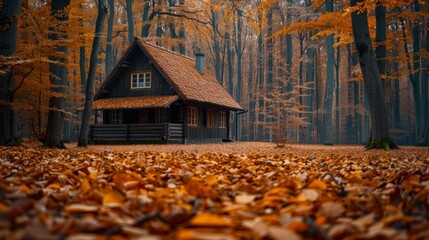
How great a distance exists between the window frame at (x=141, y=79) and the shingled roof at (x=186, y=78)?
1337mm

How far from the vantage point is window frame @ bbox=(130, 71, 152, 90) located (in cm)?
2278

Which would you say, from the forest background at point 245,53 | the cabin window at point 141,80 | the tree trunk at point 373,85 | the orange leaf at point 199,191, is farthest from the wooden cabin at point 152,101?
the orange leaf at point 199,191

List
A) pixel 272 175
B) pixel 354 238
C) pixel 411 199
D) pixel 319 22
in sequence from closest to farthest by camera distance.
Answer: pixel 354 238, pixel 411 199, pixel 272 175, pixel 319 22

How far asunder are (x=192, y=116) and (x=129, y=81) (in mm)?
4796

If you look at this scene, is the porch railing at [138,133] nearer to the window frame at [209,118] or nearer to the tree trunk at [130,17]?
the window frame at [209,118]

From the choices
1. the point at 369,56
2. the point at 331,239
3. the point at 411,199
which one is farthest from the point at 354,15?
the point at 331,239

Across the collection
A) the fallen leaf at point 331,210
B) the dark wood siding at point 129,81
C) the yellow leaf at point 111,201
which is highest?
the dark wood siding at point 129,81

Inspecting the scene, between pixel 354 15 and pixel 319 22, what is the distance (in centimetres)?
465

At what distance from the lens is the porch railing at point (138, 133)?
1998 centimetres

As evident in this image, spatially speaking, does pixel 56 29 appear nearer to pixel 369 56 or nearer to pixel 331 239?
pixel 369 56

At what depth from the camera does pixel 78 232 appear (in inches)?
51.3

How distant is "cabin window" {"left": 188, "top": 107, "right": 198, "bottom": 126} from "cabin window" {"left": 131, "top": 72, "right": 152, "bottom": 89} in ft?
10.3

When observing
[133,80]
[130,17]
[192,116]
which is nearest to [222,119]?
[192,116]

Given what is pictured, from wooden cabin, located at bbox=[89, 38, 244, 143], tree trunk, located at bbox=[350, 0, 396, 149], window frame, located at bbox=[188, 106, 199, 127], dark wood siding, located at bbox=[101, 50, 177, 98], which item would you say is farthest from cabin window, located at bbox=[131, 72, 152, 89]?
tree trunk, located at bbox=[350, 0, 396, 149]
